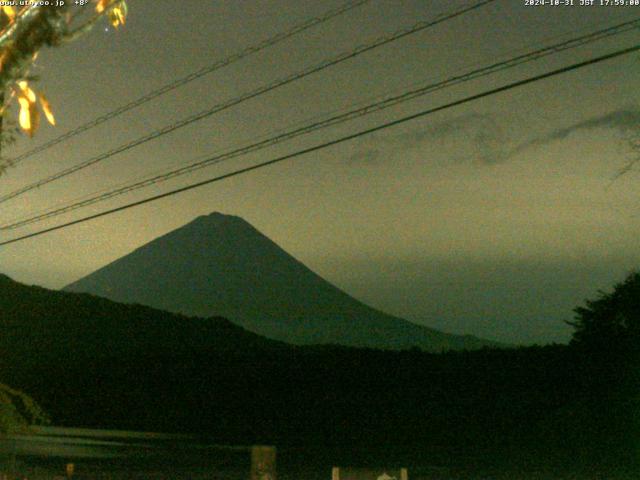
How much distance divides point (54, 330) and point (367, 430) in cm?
6244

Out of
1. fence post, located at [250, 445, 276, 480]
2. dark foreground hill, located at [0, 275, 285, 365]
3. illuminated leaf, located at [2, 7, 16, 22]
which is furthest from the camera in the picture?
dark foreground hill, located at [0, 275, 285, 365]

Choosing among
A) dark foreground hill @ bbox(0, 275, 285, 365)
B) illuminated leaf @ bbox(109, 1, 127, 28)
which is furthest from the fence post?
dark foreground hill @ bbox(0, 275, 285, 365)

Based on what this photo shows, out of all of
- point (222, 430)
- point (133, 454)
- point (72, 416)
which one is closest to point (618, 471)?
point (133, 454)

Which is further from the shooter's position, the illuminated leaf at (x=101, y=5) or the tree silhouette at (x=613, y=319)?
the tree silhouette at (x=613, y=319)

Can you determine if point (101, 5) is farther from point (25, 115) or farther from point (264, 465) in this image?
point (264, 465)

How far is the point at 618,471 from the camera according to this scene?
117ft

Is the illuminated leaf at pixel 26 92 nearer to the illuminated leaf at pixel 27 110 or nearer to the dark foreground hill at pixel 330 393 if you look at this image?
the illuminated leaf at pixel 27 110

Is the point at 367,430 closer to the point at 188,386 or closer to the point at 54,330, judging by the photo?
the point at 188,386

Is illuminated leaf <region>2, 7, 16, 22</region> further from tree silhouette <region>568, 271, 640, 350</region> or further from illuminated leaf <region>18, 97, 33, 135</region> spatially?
tree silhouette <region>568, 271, 640, 350</region>

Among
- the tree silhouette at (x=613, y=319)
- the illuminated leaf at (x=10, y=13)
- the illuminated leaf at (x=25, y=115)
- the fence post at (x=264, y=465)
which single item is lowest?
the fence post at (x=264, y=465)

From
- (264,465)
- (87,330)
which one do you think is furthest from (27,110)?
(87,330)

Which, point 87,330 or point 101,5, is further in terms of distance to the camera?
point 87,330

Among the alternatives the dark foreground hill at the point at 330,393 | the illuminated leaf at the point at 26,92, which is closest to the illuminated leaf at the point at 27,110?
the illuminated leaf at the point at 26,92

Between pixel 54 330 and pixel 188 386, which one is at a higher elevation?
pixel 54 330
